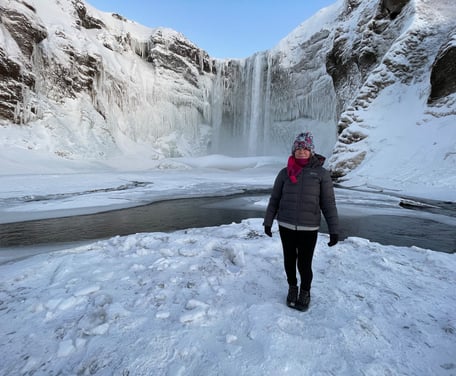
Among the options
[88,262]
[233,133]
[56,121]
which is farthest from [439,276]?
[233,133]

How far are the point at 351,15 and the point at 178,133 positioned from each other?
2590cm

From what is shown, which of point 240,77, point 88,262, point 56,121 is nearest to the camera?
point 88,262

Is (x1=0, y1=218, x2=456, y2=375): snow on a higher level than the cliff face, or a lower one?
lower

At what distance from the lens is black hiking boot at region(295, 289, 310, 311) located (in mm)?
2627

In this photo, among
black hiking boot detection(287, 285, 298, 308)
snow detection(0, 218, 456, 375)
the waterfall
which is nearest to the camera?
snow detection(0, 218, 456, 375)

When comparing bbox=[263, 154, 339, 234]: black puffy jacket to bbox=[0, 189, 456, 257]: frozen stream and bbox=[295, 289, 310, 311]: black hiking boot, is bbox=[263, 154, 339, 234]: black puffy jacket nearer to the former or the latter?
bbox=[295, 289, 310, 311]: black hiking boot

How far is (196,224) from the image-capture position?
25.9 feet

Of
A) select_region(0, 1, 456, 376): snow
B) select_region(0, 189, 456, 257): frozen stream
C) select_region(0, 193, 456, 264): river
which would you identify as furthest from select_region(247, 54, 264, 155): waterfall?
select_region(0, 1, 456, 376): snow

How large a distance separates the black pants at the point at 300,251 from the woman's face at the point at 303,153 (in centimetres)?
71

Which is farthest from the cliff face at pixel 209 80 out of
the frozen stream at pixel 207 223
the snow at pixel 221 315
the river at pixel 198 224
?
the snow at pixel 221 315

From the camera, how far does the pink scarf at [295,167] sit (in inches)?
104

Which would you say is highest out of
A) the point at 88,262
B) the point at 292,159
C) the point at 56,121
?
the point at 56,121

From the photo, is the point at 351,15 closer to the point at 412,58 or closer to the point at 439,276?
the point at 412,58

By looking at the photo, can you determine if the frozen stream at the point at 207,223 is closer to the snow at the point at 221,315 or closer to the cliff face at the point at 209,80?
the snow at the point at 221,315
